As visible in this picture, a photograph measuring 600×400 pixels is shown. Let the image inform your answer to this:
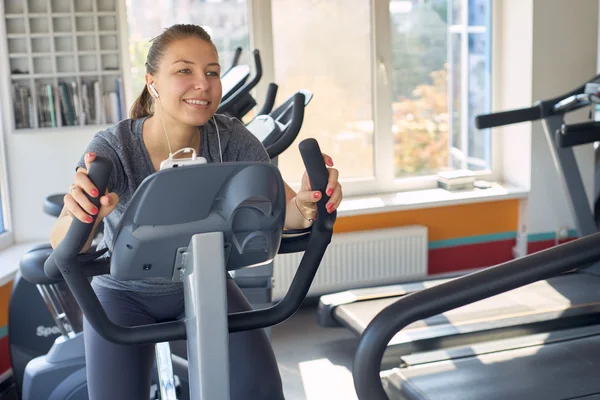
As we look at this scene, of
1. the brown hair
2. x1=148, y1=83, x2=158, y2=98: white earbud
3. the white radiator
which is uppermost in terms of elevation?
the brown hair

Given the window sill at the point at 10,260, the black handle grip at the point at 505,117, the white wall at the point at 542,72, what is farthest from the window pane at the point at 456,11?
the window sill at the point at 10,260

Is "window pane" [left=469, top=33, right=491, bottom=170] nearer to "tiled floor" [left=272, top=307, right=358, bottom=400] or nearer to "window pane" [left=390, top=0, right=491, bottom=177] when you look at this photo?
"window pane" [left=390, top=0, right=491, bottom=177]

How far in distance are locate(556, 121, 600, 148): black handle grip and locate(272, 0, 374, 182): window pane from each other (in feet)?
5.08

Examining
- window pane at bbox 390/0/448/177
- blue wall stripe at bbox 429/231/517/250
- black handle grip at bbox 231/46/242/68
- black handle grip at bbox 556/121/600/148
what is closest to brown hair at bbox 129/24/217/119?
black handle grip at bbox 231/46/242/68

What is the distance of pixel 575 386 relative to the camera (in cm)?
278

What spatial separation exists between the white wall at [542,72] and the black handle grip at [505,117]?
94 cm

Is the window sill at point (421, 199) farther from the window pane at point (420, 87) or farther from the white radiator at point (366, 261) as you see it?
the window pane at point (420, 87)

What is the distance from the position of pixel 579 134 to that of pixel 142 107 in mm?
2189

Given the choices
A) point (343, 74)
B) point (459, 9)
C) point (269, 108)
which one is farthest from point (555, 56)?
point (269, 108)

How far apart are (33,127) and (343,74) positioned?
184 centimetres

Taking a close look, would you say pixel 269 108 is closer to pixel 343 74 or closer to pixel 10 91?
pixel 10 91

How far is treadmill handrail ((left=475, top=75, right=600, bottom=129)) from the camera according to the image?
367 cm

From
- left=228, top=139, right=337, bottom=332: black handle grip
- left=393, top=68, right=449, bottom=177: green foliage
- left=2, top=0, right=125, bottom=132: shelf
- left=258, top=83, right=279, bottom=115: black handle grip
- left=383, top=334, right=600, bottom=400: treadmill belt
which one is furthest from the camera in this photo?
left=393, top=68, right=449, bottom=177: green foliage

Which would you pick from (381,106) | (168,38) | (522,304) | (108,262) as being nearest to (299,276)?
(108,262)
